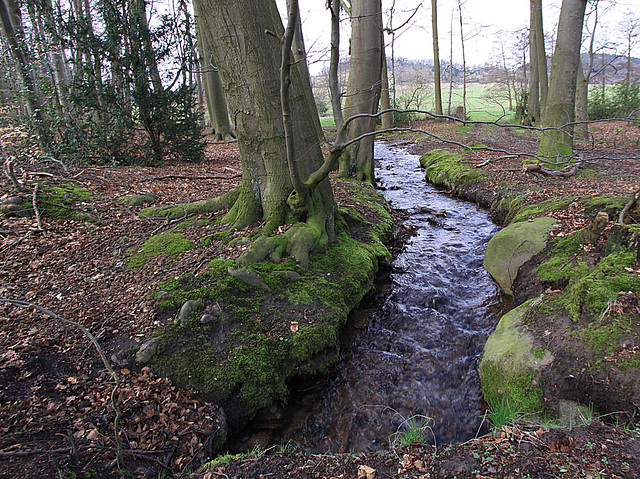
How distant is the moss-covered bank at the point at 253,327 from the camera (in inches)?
128

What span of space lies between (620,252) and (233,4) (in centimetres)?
501

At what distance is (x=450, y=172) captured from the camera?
34.6 ft

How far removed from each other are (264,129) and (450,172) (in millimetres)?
7451

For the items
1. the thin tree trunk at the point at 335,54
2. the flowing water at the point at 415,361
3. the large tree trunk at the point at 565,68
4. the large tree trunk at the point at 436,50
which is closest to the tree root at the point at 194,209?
the thin tree trunk at the point at 335,54

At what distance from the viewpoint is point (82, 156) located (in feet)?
26.3

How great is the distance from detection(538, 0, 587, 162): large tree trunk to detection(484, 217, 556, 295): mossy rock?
3.99 m

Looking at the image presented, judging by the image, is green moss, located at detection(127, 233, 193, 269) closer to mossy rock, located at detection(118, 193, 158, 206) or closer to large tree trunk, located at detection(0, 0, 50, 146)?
mossy rock, located at detection(118, 193, 158, 206)

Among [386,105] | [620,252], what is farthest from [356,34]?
[386,105]

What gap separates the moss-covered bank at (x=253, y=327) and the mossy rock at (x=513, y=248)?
2.00 metres

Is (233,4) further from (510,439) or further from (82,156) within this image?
(82,156)

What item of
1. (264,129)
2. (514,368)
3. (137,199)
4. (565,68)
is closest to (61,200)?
(137,199)

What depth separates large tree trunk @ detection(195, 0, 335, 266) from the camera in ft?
14.1

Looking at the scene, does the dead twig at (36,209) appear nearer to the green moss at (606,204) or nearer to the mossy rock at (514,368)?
the mossy rock at (514,368)

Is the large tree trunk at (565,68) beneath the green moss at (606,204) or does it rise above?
above
